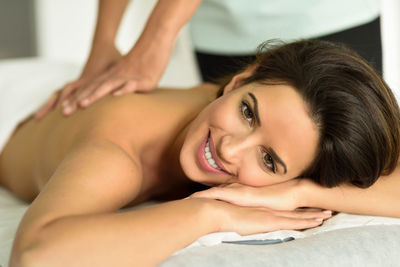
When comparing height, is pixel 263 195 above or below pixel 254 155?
below

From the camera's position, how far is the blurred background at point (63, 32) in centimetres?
388

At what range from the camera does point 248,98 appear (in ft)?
4.83

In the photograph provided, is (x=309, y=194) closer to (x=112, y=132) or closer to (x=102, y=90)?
(x=112, y=132)

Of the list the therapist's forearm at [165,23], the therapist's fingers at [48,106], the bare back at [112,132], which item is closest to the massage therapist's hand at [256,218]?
the bare back at [112,132]

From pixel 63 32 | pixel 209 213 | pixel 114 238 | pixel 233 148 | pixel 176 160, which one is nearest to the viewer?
pixel 114 238

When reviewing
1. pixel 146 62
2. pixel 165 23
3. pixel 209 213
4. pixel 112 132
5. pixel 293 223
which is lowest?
pixel 293 223

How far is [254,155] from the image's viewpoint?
1407 millimetres

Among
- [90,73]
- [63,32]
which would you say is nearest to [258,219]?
[90,73]

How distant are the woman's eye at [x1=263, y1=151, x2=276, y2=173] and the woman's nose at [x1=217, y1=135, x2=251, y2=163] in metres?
0.06

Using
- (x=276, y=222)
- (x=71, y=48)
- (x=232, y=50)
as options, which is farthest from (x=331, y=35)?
(x=71, y=48)

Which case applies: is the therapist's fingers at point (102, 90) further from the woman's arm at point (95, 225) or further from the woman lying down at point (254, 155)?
the woman's arm at point (95, 225)

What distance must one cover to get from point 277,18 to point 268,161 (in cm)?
91

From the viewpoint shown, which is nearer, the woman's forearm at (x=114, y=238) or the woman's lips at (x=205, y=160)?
the woman's forearm at (x=114, y=238)

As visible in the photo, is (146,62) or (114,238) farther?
(146,62)
